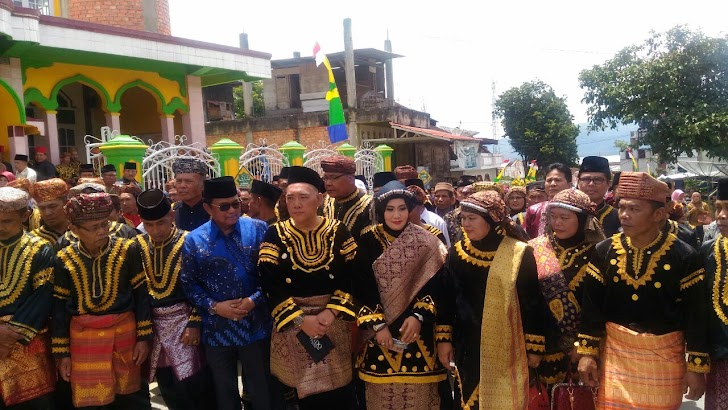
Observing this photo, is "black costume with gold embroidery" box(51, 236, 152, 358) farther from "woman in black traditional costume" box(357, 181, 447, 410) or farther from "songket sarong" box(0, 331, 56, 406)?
"woman in black traditional costume" box(357, 181, 447, 410)

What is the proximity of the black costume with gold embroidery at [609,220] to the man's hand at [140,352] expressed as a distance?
347 centimetres

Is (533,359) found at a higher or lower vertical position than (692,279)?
lower

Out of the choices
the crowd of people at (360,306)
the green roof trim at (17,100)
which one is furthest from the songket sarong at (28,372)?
the green roof trim at (17,100)

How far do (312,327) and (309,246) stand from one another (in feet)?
1.65

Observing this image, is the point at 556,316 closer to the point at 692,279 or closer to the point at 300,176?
the point at 692,279

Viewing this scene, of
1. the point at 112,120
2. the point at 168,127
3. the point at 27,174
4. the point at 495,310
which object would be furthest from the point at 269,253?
the point at 168,127

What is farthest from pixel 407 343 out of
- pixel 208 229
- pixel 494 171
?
pixel 494 171

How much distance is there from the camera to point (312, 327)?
144 inches

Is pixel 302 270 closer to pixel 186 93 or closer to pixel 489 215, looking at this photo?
pixel 489 215

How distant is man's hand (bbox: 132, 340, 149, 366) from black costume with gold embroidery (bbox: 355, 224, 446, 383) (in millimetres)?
1437

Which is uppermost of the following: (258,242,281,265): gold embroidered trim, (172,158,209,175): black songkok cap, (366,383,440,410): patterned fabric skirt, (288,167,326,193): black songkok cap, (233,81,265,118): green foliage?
(233,81,265,118): green foliage

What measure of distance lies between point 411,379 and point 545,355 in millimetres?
861

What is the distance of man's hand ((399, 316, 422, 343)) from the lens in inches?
141

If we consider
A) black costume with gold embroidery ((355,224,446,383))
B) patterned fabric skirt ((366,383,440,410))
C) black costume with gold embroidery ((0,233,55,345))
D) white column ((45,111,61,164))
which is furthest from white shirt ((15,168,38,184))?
patterned fabric skirt ((366,383,440,410))
